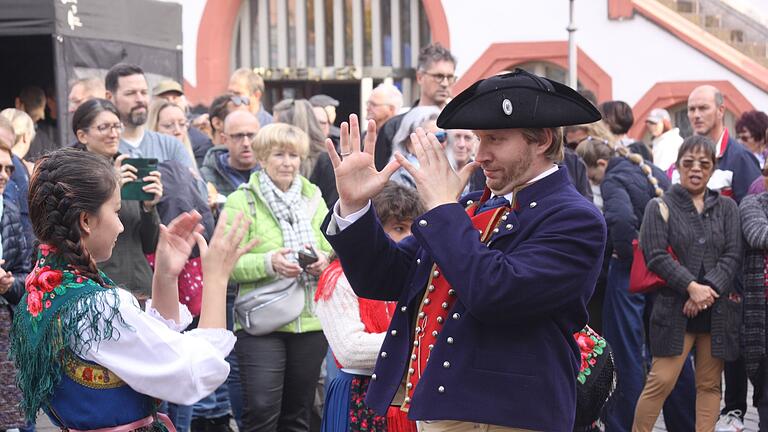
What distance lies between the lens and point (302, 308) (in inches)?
233

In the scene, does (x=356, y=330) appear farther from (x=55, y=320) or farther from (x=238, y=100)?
(x=238, y=100)

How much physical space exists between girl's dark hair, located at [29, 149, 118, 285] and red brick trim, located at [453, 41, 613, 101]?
12654 mm

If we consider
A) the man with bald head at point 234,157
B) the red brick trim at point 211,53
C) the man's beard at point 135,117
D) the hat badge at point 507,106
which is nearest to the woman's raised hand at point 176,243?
the hat badge at point 507,106

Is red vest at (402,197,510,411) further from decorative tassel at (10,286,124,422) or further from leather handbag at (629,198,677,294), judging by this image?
leather handbag at (629,198,677,294)

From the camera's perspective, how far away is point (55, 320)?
3.14 metres

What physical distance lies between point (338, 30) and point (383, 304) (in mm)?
13020

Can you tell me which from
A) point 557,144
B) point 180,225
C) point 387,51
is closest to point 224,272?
point 180,225

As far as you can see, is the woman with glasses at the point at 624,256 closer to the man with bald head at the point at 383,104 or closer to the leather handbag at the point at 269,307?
the man with bald head at the point at 383,104

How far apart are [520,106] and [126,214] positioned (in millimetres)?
2971

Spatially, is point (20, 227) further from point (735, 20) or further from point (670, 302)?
point (735, 20)

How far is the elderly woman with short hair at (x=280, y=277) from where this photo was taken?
583cm

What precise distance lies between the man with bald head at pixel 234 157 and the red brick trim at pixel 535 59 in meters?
8.82

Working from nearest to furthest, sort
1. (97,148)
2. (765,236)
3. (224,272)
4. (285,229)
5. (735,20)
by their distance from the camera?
(224,272) → (97,148) → (285,229) → (765,236) → (735,20)

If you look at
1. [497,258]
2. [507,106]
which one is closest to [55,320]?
[497,258]
